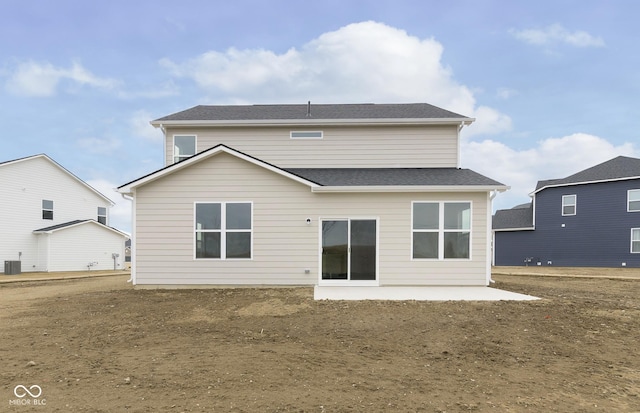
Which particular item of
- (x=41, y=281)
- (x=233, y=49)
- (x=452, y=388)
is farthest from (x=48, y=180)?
(x=452, y=388)

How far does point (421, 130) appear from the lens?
12.4 meters

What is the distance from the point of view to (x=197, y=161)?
10.2m

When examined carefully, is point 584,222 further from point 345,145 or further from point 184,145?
point 184,145

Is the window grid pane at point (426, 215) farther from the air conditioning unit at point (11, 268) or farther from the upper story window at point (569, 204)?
the air conditioning unit at point (11, 268)

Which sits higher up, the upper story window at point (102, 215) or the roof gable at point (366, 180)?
the roof gable at point (366, 180)

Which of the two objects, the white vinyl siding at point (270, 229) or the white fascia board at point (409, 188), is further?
the white vinyl siding at point (270, 229)

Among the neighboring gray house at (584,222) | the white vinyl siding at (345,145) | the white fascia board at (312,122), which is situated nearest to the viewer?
the white fascia board at (312,122)

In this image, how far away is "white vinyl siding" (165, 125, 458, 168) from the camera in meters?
12.3

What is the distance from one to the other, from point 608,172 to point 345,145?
20.6 m

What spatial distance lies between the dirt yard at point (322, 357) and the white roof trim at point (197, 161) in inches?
143

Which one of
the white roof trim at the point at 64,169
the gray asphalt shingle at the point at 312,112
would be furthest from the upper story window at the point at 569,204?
the white roof trim at the point at 64,169

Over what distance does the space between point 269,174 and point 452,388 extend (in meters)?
7.84

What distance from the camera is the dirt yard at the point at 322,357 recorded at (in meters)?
3.51

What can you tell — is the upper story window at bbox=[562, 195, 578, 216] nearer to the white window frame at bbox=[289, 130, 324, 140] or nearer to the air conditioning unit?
the white window frame at bbox=[289, 130, 324, 140]
